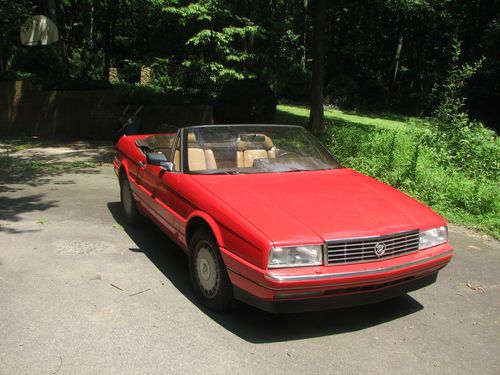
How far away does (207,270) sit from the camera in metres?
4.02

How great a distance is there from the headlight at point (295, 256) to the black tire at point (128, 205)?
303 cm

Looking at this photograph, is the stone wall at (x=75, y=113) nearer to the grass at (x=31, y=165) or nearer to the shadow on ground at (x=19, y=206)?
the grass at (x=31, y=165)

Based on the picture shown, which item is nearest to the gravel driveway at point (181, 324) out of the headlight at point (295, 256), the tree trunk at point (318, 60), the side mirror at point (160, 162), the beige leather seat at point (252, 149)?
the headlight at point (295, 256)

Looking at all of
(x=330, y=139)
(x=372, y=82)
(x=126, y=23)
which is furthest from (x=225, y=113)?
(x=372, y=82)

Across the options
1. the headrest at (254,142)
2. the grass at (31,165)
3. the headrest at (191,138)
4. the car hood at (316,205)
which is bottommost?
the grass at (31,165)

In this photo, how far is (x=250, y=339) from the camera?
362cm

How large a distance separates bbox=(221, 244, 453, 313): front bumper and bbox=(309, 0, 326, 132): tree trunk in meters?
8.84

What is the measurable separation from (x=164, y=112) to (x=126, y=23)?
15.4 m

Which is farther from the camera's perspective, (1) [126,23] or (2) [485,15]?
(2) [485,15]

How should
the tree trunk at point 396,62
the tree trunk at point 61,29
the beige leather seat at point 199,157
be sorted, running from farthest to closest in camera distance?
the tree trunk at point 396,62
the tree trunk at point 61,29
the beige leather seat at point 199,157

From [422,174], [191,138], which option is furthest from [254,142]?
[422,174]

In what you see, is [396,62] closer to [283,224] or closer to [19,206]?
[19,206]

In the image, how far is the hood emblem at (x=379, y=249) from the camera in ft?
11.7

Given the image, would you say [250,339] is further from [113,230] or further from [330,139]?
[330,139]
